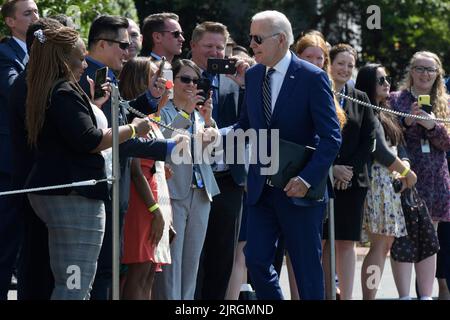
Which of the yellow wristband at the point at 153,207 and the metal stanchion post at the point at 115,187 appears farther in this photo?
the yellow wristband at the point at 153,207

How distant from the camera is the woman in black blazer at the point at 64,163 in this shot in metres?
7.16

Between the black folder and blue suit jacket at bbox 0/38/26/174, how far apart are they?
2036mm

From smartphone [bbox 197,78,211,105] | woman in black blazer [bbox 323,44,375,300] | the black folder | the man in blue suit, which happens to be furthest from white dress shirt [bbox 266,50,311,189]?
woman in black blazer [bbox 323,44,375,300]

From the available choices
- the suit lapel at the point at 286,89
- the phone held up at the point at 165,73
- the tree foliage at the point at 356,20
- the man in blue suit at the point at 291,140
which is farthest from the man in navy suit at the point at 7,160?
the tree foliage at the point at 356,20

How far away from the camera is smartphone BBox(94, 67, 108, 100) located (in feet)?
24.5

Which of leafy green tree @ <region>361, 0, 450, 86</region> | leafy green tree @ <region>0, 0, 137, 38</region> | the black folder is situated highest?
leafy green tree @ <region>361, 0, 450, 86</region>

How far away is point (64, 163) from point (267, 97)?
143 centimetres

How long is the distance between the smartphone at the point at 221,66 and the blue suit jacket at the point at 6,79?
1344 millimetres

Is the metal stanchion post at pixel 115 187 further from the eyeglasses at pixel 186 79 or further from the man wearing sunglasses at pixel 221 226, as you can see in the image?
the man wearing sunglasses at pixel 221 226

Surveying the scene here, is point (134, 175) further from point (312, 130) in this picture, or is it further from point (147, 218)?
point (312, 130)

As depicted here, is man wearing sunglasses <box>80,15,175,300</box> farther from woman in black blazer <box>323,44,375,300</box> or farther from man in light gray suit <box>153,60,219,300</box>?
woman in black blazer <box>323,44,375,300</box>

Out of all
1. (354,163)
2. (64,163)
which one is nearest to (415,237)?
(354,163)

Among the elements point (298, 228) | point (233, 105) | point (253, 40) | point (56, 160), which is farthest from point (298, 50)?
point (56, 160)

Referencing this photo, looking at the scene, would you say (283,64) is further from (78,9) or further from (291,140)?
(78,9)
